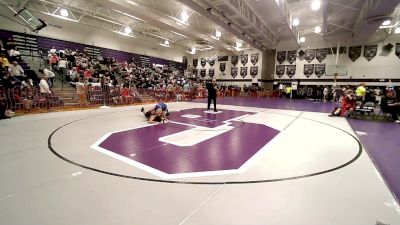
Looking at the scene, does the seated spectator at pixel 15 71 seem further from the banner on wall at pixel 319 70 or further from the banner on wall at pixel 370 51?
the banner on wall at pixel 370 51

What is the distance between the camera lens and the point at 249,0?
12.8 metres

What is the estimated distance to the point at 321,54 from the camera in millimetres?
22922

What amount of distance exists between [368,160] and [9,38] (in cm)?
2009

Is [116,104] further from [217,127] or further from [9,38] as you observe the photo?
[9,38]

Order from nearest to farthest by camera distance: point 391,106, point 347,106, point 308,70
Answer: point 391,106 → point 347,106 → point 308,70

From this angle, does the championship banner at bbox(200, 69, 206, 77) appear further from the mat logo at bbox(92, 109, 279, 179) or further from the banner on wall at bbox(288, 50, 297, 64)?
the mat logo at bbox(92, 109, 279, 179)

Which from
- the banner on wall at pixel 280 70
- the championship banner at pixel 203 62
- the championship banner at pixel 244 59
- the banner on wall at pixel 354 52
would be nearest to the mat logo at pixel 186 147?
the banner on wall at pixel 354 52

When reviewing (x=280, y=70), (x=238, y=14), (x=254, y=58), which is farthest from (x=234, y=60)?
(x=238, y=14)

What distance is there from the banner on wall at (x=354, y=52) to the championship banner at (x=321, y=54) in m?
2.15

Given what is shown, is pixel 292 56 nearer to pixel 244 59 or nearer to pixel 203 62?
pixel 244 59

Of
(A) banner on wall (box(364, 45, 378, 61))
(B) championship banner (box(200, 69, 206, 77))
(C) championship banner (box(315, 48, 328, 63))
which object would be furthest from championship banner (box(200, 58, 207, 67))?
(A) banner on wall (box(364, 45, 378, 61))

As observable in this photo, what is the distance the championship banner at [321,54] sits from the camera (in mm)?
22688

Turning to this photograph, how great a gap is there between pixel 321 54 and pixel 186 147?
934 inches

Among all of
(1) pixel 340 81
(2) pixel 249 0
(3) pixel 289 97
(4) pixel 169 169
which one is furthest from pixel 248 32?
(4) pixel 169 169
